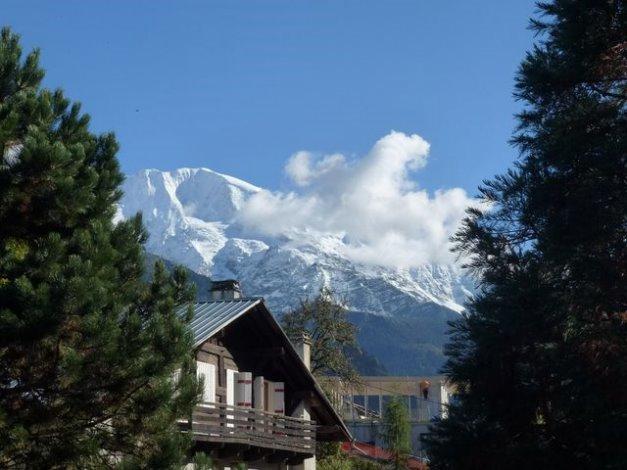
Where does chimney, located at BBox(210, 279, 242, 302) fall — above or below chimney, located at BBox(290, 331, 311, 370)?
above

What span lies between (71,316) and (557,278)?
342 inches

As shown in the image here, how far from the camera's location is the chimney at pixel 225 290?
3281 centimetres

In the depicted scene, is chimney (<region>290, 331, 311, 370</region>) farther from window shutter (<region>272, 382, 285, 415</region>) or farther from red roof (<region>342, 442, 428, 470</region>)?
red roof (<region>342, 442, 428, 470</region>)

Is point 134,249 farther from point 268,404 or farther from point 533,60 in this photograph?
point 268,404

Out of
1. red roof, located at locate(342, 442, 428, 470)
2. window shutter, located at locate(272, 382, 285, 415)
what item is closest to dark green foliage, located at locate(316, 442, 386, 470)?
red roof, located at locate(342, 442, 428, 470)

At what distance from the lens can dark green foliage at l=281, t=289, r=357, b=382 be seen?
56.5m

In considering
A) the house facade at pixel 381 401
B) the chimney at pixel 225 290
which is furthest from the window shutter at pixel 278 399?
the house facade at pixel 381 401

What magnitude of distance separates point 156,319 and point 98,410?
4.35 feet

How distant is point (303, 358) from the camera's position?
3284cm

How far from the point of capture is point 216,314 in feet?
90.5

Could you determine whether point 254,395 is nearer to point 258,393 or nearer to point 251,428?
point 258,393

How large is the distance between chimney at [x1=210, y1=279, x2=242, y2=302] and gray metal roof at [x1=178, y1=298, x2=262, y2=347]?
327 cm

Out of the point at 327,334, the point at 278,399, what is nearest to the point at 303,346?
the point at 278,399

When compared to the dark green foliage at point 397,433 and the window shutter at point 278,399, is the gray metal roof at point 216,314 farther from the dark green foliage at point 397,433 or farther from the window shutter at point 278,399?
the dark green foliage at point 397,433
